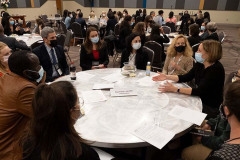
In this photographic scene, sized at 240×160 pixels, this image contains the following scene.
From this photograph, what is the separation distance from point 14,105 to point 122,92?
1.11 metres

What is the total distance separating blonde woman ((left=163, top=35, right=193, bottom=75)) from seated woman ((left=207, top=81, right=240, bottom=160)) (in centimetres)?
195

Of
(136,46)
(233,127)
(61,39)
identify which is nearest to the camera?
(233,127)

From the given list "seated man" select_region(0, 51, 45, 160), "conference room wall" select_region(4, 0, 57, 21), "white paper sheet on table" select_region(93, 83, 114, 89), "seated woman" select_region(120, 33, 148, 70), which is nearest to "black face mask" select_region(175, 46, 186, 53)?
"seated woman" select_region(120, 33, 148, 70)

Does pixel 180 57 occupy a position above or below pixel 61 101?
below

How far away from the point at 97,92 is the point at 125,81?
0.49 meters

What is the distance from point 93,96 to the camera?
6.99 feet

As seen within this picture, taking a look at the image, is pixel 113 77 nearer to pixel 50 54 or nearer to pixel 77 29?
pixel 50 54

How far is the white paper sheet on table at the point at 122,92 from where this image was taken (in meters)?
2.17

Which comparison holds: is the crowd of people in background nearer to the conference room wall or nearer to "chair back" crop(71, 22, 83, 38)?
"chair back" crop(71, 22, 83, 38)

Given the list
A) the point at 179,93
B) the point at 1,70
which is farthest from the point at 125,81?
the point at 1,70

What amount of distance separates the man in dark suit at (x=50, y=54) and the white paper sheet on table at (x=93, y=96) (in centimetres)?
111

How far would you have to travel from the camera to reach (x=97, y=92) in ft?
7.27

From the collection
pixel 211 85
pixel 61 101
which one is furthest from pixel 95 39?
pixel 61 101

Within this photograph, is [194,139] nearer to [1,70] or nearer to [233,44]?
[1,70]
